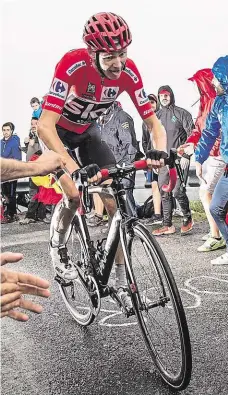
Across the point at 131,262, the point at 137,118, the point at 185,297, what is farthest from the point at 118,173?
the point at 137,118

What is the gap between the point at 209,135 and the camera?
172 inches

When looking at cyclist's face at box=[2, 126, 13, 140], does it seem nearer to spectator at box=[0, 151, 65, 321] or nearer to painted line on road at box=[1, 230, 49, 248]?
painted line on road at box=[1, 230, 49, 248]

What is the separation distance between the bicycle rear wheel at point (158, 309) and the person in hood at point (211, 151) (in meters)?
2.43

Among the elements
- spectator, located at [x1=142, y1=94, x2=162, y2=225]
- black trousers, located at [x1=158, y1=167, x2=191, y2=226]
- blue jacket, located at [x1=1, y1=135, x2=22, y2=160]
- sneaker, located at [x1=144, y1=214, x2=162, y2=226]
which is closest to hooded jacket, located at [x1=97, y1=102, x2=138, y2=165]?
spectator, located at [x1=142, y1=94, x2=162, y2=225]

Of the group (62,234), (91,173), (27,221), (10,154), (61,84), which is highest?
(61,84)

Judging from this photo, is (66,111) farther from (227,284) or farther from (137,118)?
(137,118)

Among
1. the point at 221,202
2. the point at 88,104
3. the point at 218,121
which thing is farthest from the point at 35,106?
the point at 88,104

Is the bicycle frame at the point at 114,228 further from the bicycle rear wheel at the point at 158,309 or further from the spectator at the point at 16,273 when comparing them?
the spectator at the point at 16,273

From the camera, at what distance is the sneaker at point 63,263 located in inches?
120

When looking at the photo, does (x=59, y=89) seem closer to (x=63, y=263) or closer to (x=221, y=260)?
(x=63, y=263)

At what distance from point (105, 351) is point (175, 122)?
3.34m

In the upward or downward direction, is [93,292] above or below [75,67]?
below

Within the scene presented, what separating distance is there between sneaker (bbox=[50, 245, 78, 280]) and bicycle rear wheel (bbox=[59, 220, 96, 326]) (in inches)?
1.5

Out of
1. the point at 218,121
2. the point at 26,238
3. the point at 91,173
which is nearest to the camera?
the point at 91,173
